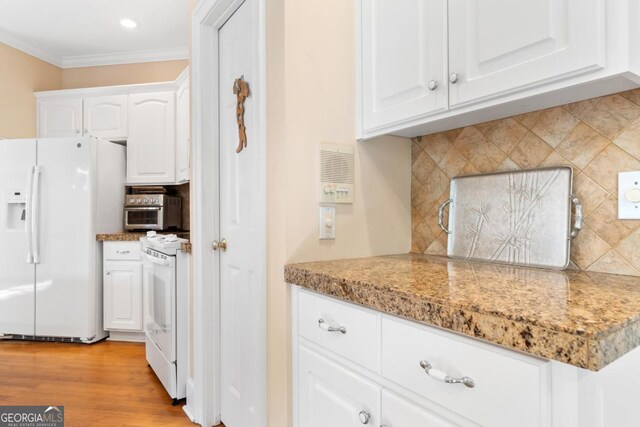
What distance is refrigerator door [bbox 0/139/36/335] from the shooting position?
3.34 meters

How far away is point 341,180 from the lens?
143 centimetres

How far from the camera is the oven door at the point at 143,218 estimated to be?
3.57 m

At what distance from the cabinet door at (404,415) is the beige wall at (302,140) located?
0.48 meters

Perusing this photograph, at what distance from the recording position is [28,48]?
3.84m

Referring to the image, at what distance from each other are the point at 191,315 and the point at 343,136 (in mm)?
1346

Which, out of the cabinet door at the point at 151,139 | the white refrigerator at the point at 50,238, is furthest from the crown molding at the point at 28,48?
the cabinet door at the point at 151,139

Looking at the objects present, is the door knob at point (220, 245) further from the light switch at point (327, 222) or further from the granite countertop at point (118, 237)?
the granite countertop at point (118, 237)

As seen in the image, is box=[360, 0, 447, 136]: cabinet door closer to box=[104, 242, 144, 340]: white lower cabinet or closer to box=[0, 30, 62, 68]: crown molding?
box=[104, 242, 144, 340]: white lower cabinet

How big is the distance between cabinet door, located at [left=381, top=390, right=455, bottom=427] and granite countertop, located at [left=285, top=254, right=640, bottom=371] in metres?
0.20

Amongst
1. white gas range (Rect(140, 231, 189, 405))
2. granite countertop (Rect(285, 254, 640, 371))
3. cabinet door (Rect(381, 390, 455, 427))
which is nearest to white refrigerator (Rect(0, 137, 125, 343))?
white gas range (Rect(140, 231, 189, 405))

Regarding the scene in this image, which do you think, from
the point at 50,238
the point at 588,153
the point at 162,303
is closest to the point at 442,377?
the point at 588,153

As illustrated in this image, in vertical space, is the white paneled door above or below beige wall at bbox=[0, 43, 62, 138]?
below

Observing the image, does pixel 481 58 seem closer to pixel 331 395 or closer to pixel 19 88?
pixel 331 395

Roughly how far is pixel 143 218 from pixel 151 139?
0.78 m
